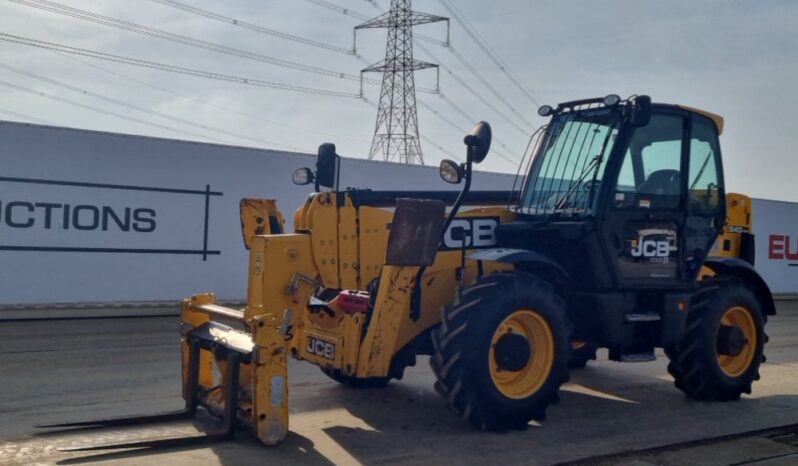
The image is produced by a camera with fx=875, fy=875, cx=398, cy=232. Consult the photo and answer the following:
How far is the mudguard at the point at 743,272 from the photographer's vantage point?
827cm

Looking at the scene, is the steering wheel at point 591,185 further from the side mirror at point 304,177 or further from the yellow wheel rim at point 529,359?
the side mirror at point 304,177

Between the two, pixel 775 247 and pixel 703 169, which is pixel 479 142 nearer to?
pixel 703 169

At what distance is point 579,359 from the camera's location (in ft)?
29.5

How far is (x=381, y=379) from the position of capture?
26.3ft

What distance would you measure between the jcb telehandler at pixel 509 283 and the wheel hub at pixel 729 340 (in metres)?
0.02

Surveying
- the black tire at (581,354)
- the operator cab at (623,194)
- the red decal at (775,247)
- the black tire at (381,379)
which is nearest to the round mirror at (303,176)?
the black tire at (381,379)

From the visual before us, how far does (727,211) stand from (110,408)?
6.13 metres

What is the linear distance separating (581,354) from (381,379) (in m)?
2.08

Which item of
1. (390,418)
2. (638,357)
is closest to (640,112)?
(638,357)

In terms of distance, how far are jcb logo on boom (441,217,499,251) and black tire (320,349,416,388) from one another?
0.92m

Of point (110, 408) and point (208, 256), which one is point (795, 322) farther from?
point (110, 408)

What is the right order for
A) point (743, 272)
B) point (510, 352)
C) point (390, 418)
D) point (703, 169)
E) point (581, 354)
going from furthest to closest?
point (581, 354) < point (743, 272) < point (703, 169) < point (390, 418) < point (510, 352)

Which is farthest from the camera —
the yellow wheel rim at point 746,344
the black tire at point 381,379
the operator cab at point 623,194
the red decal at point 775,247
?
the red decal at point 775,247

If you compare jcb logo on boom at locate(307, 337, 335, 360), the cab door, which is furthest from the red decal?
jcb logo on boom at locate(307, 337, 335, 360)
